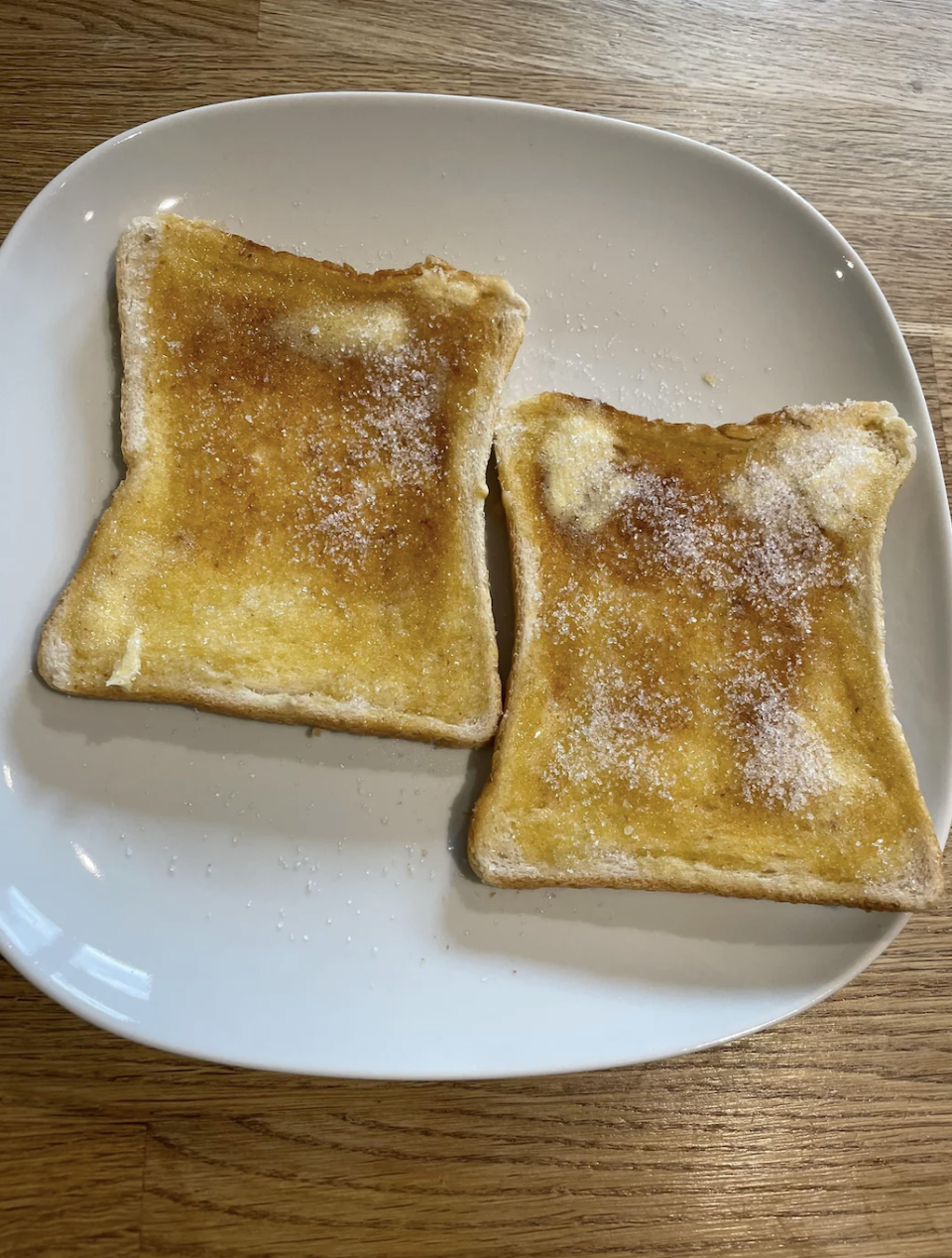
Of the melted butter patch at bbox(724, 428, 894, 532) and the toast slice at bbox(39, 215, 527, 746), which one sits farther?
the melted butter patch at bbox(724, 428, 894, 532)

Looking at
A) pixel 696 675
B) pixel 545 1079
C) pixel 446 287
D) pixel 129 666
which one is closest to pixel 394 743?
pixel 129 666

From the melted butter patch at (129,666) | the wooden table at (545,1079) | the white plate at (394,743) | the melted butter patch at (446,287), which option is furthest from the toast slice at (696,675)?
the melted butter patch at (129,666)

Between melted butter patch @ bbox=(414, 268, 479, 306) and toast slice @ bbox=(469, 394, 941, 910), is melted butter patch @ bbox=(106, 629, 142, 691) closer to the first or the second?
toast slice @ bbox=(469, 394, 941, 910)

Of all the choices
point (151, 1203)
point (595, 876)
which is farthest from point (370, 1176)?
point (595, 876)

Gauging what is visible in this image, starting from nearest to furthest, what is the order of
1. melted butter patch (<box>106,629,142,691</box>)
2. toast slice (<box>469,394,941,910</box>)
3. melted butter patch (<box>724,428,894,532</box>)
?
melted butter patch (<box>106,629,142,691</box>)
toast slice (<box>469,394,941,910</box>)
melted butter patch (<box>724,428,894,532</box>)

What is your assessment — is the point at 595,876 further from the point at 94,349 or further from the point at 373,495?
the point at 94,349

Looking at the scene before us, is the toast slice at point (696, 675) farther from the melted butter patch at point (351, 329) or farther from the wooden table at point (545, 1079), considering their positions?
the wooden table at point (545, 1079)

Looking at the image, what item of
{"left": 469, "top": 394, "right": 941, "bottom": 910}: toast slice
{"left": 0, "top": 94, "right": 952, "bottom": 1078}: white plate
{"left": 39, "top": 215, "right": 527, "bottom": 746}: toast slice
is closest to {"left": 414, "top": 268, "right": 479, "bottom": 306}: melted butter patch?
{"left": 39, "top": 215, "right": 527, "bottom": 746}: toast slice

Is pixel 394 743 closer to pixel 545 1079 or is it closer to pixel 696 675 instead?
pixel 696 675
